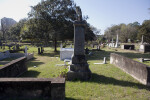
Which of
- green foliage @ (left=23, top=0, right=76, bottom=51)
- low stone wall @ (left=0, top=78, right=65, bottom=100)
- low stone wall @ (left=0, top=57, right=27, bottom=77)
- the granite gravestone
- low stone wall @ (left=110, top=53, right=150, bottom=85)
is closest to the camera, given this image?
low stone wall @ (left=0, top=78, right=65, bottom=100)

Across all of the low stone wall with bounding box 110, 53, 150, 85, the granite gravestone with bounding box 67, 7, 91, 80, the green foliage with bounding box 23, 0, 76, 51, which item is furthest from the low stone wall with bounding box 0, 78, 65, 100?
the green foliage with bounding box 23, 0, 76, 51

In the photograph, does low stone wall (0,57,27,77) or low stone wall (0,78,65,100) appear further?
low stone wall (0,57,27,77)

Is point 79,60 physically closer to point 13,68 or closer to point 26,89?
point 26,89

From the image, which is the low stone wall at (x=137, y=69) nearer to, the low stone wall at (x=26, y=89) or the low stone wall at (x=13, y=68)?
the low stone wall at (x=26, y=89)

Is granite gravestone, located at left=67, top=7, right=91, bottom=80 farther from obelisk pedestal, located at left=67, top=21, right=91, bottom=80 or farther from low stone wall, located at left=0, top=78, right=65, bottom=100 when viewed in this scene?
low stone wall, located at left=0, top=78, right=65, bottom=100

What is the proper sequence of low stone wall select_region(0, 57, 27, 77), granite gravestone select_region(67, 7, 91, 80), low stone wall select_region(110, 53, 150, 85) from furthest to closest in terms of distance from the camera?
granite gravestone select_region(67, 7, 91, 80) → low stone wall select_region(0, 57, 27, 77) → low stone wall select_region(110, 53, 150, 85)

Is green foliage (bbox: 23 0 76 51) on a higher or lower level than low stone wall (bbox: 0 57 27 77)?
higher

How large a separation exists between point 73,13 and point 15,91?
59.4 feet

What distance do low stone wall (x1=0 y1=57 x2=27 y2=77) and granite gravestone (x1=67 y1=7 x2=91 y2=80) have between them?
3.05 meters

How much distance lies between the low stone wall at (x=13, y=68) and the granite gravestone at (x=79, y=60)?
3.05 metres

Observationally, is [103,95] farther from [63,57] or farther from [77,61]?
[63,57]

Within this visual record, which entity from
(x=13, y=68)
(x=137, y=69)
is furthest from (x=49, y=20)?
(x=137, y=69)

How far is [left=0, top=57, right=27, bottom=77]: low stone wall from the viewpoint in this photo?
529 cm

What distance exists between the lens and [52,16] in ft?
62.5
